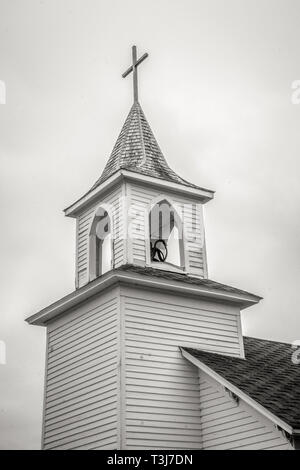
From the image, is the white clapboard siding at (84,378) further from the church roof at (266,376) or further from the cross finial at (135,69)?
the cross finial at (135,69)

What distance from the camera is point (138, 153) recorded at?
1920 centimetres

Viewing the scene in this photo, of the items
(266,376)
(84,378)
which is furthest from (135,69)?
(266,376)

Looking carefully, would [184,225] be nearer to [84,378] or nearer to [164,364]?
[164,364]

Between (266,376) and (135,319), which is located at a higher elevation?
(135,319)

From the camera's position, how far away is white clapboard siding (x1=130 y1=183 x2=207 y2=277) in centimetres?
1684

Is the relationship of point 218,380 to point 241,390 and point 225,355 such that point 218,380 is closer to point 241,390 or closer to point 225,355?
point 241,390

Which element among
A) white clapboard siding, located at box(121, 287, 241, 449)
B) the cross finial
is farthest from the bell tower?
the cross finial

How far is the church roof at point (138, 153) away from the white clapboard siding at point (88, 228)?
557 mm

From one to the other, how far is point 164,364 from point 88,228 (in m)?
4.86

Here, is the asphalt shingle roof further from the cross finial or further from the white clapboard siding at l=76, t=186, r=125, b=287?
the cross finial

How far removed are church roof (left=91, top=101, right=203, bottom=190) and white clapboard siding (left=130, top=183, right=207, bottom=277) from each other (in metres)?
0.48

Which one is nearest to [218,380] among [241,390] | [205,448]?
[241,390]

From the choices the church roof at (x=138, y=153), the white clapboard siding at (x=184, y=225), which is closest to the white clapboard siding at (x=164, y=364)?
the white clapboard siding at (x=184, y=225)

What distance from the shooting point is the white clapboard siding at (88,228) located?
16.8m
